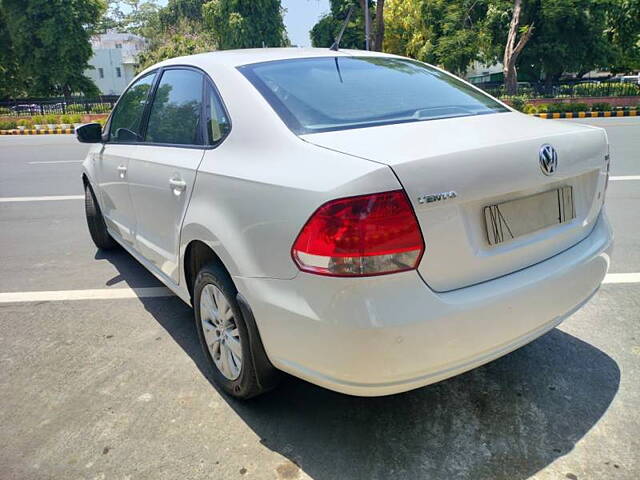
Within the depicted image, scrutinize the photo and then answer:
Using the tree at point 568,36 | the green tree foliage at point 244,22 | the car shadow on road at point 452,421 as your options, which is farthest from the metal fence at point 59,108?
the car shadow on road at point 452,421

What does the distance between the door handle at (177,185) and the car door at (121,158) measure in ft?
2.77

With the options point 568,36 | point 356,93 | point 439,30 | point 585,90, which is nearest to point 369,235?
point 356,93

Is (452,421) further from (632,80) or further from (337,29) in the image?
(337,29)

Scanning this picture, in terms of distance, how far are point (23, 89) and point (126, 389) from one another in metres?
49.4

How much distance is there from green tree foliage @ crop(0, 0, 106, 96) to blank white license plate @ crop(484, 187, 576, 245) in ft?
146

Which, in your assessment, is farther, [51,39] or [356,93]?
[51,39]

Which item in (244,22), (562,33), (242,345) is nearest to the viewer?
(242,345)

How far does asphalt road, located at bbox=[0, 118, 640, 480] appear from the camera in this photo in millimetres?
2254

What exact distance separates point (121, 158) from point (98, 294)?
1.17 metres

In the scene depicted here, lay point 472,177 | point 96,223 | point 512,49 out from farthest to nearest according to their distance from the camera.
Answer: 1. point 512,49
2. point 96,223
3. point 472,177

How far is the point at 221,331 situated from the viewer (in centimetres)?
269

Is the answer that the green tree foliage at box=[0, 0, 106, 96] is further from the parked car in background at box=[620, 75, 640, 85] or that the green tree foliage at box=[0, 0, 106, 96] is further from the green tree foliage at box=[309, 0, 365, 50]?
the parked car in background at box=[620, 75, 640, 85]

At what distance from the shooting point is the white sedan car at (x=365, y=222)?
1.93 meters

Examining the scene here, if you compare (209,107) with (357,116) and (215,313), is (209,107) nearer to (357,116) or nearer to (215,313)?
(357,116)
